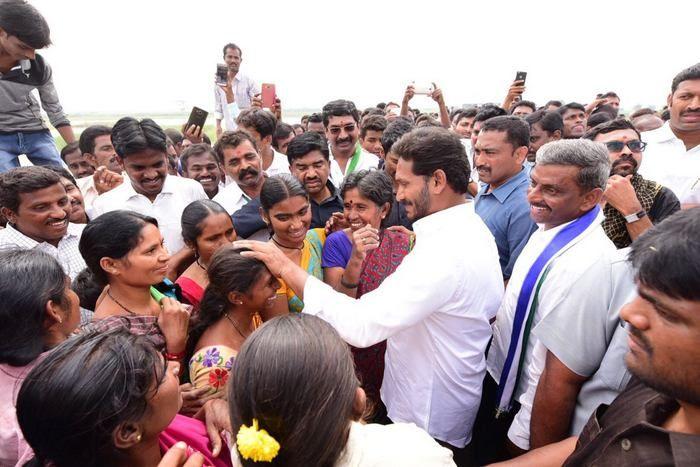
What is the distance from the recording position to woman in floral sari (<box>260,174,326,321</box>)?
9.63ft

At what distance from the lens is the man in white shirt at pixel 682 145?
10.7 feet

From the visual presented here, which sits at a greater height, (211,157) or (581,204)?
(581,204)

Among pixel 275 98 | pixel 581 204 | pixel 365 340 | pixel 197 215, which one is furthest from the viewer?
pixel 275 98

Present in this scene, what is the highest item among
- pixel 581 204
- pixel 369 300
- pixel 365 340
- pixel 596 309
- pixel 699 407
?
pixel 581 204

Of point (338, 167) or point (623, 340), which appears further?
point (338, 167)

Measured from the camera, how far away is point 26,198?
8.87ft

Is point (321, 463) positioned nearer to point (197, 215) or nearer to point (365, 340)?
point (365, 340)

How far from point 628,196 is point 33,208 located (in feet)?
12.4

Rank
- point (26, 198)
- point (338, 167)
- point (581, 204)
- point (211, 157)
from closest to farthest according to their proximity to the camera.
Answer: point (581, 204)
point (26, 198)
point (211, 157)
point (338, 167)

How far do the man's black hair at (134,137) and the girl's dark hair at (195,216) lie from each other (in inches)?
35.3

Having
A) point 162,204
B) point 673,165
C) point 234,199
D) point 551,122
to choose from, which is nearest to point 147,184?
point 162,204

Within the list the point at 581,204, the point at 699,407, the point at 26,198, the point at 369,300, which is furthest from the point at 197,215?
the point at 699,407

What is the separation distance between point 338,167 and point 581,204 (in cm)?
330

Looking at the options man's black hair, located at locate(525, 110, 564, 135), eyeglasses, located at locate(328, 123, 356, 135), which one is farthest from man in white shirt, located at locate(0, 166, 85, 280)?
man's black hair, located at locate(525, 110, 564, 135)
